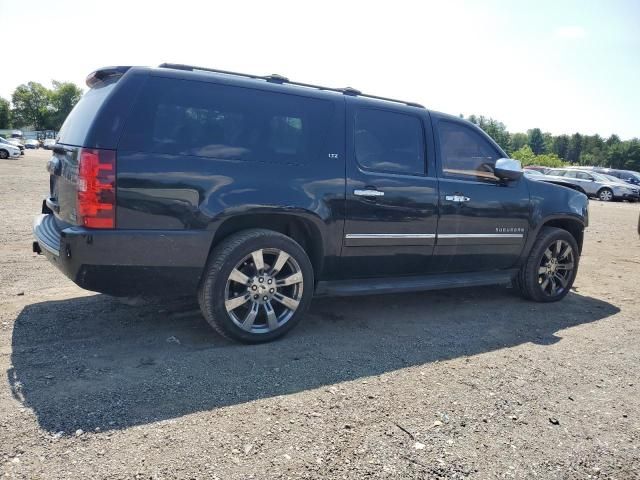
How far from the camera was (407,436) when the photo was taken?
9.08 ft

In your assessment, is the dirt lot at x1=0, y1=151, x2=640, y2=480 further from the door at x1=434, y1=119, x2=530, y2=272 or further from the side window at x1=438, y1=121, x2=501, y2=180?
the side window at x1=438, y1=121, x2=501, y2=180

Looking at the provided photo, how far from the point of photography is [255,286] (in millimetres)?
3846

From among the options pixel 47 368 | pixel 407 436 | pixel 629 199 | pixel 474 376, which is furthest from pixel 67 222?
pixel 629 199

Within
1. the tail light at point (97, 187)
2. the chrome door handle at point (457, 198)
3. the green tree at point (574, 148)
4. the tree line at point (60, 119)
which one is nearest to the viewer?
the tail light at point (97, 187)

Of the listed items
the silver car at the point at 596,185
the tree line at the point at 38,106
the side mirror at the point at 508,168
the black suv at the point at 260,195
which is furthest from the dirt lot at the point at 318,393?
the tree line at the point at 38,106

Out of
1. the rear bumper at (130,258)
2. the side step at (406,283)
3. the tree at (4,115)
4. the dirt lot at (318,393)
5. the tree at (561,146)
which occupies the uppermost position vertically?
the tree at (561,146)

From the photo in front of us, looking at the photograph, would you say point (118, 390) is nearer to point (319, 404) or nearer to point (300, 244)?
point (319, 404)

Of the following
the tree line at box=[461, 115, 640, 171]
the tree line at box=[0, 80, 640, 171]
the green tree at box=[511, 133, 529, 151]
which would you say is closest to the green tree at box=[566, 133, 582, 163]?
the tree line at box=[461, 115, 640, 171]

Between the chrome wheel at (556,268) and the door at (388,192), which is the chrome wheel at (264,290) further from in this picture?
the chrome wheel at (556,268)

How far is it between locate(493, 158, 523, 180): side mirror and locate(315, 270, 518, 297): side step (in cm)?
102

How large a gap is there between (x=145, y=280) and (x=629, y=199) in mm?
28327

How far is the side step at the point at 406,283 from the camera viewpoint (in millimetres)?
4266

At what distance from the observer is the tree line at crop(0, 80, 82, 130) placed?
385 feet

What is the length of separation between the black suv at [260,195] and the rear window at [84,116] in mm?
23
